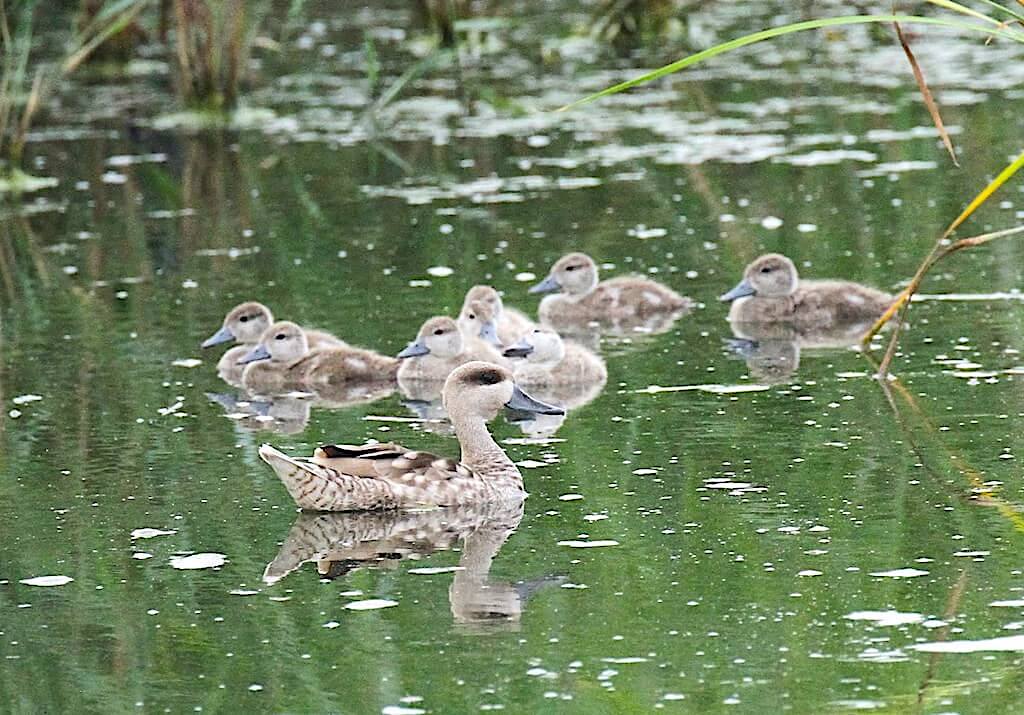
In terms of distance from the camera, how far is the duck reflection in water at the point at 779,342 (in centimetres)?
908

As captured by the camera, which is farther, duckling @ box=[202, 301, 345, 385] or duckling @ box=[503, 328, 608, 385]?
duckling @ box=[202, 301, 345, 385]

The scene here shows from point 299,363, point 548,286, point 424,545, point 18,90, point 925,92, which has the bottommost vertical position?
point 424,545

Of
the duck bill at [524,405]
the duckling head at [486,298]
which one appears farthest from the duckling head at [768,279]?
the duck bill at [524,405]

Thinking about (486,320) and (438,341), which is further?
(486,320)

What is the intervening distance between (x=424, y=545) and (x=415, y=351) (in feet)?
8.08

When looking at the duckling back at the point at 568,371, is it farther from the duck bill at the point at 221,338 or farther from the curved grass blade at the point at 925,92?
the curved grass blade at the point at 925,92

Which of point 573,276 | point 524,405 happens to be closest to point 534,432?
point 524,405

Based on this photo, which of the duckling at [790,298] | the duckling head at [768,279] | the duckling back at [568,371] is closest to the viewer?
the duckling back at [568,371]

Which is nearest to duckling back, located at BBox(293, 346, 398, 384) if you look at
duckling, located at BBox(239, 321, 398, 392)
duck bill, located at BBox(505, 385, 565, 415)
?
duckling, located at BBox(239, 321, 398, 392)

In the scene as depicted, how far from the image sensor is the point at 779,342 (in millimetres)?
9711

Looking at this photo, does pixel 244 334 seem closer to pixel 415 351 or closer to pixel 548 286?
pixel 415 351

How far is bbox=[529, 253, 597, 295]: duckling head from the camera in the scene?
10.4m

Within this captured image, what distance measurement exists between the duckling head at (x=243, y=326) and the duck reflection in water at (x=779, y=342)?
80.0 inches

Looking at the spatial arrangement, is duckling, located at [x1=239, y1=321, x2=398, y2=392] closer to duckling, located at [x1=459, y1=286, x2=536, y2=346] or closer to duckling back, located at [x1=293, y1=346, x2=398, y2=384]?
duckling back, located at [x1=293, y1=346, x2=398, y2=384]
